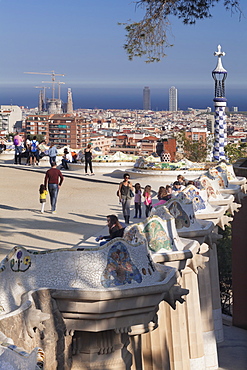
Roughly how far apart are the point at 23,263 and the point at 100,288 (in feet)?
2.03

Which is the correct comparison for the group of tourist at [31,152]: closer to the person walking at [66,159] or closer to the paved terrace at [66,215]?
the person walking at [66,159]

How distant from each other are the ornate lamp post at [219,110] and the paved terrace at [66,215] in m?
5.64

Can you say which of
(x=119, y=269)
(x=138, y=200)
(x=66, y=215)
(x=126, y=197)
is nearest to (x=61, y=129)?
(x=66, y=215)

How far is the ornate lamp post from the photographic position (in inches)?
905

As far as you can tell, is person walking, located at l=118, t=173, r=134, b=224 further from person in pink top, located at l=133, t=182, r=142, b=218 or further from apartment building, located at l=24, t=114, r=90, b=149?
apartment building, located at l=24, t=114, r=90, b=149

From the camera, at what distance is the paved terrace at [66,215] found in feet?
30.3

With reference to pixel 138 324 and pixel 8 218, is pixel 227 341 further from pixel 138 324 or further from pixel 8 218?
pixel 138 324

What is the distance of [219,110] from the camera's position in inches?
923

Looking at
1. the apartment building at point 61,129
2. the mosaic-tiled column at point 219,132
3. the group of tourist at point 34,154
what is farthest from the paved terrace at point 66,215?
the apartment building at point 61,129

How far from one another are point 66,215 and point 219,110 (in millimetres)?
12985

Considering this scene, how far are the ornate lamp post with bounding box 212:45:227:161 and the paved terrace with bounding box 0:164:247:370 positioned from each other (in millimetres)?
5638

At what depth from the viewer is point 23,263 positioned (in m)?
5.76

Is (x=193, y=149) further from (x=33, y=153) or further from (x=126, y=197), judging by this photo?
(x=126, y=197)

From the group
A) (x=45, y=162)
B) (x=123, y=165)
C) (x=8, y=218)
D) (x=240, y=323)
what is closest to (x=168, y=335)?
(x=8, y=218)
